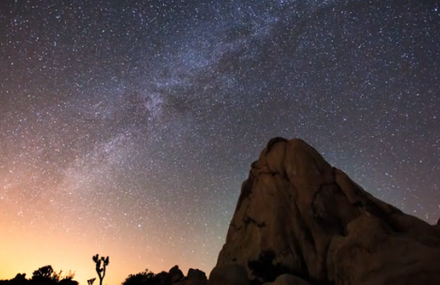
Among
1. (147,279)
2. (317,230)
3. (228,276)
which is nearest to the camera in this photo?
(228,276)

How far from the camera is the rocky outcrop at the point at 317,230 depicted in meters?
20.7

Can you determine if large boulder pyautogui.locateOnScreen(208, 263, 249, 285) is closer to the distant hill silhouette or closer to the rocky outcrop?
the rocky outcrop

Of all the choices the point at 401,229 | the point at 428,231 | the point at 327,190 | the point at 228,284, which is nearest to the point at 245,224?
the point at 327,190

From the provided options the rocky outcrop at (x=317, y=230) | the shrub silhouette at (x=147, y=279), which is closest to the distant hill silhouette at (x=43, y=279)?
the shrub silhouette at (x=147, y=279)

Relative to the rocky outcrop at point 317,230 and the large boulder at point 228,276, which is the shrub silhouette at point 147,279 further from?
the large boulder at point 228,276

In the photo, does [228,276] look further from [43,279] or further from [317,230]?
[43,279]

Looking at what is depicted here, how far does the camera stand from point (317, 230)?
33.8 meters

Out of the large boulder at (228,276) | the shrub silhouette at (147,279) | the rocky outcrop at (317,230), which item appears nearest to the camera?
the rocky outcrop at (317,230)

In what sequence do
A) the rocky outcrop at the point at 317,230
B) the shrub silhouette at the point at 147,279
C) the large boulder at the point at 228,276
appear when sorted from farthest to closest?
the shrub silhouette at the point at 147,279 → the large boulder at the point at 228,276 → the rocky outcrop at the point at 317,230

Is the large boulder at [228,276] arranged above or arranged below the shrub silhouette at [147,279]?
below

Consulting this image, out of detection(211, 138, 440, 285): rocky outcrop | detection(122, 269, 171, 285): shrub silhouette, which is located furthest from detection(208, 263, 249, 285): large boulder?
detection(122, 269, 171, 285): shrub silhouette

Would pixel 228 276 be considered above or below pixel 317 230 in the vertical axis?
below

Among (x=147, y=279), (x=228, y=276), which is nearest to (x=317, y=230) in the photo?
(x=228, y=276)

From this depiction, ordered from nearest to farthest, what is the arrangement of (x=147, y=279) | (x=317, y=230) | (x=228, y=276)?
(x=228, y=276) → (x=317, y=230) → (x=147, y=279)
